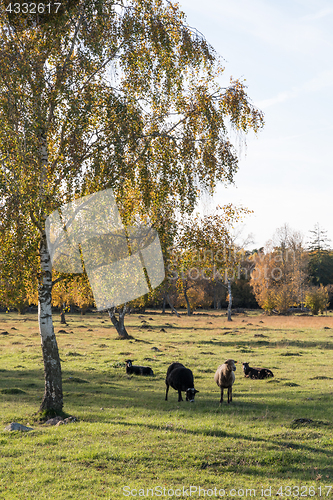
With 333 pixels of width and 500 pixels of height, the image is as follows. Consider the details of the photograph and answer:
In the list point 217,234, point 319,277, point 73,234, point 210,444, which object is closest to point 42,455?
point 210,444

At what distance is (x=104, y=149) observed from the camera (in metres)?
15.0

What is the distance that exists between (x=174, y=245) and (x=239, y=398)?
22.7 feet

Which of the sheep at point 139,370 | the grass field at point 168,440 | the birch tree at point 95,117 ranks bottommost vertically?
the sheep at point 139,370

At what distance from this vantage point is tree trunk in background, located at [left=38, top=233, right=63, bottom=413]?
1453cm

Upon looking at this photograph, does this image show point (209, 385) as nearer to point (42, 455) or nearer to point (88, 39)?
point (42, 455)

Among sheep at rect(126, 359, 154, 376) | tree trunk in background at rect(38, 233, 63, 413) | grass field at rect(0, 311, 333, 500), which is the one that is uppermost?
tree trunk in background at rect(38, 233, 63, 413)

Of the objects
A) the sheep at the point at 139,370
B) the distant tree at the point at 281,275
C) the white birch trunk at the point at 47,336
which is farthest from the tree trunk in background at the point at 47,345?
the distant tree at the point at 281,275

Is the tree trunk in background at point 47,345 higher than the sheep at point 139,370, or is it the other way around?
the tree trunk in background at point 47,345

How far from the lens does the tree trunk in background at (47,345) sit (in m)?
14.5

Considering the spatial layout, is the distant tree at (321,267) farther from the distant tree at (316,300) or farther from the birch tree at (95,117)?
the birch tree at (95,117)

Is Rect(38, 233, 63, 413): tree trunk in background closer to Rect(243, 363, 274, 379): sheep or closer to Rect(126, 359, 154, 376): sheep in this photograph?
Rect(126, 359, 154, 376): sheep

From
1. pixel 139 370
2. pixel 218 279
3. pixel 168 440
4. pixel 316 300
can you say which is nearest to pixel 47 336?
pixel 168 440

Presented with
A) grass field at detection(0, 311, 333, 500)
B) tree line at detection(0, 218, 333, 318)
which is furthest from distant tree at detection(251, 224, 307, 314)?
grass field at detection(0, 311, 333, 500)

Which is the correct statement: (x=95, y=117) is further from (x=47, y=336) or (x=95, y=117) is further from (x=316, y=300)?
(x=316, y=300)
